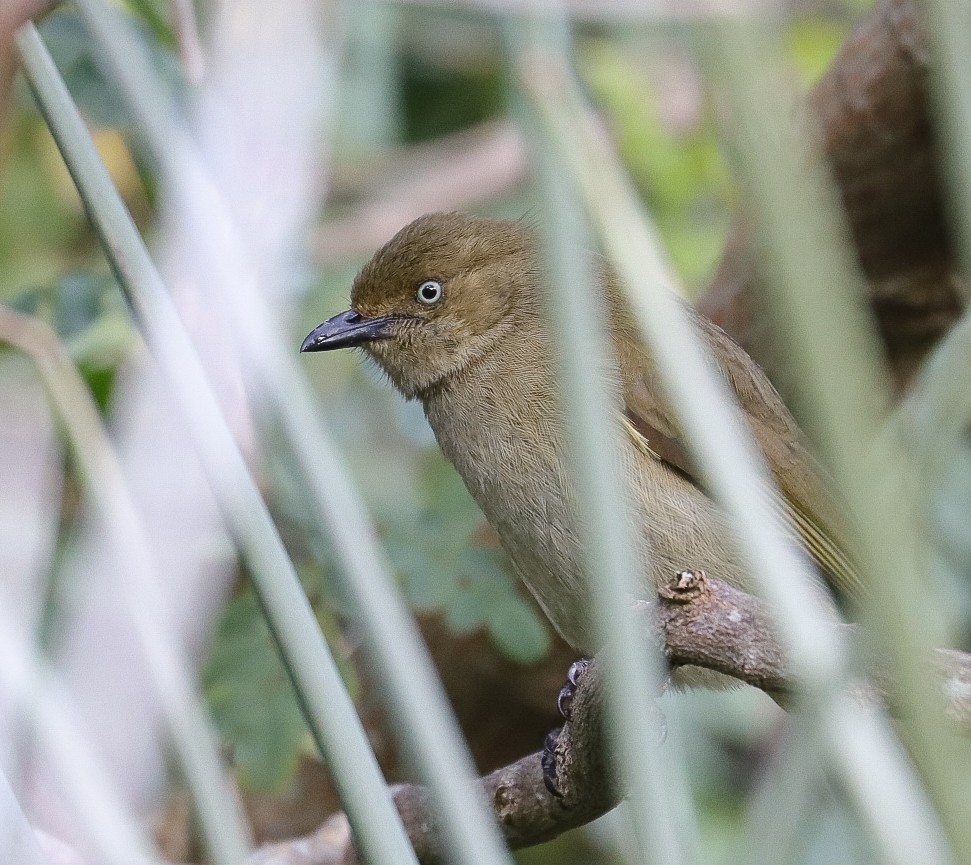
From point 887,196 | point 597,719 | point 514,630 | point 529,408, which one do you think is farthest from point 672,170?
point 597,719

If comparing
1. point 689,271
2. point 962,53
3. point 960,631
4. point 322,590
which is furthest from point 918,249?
point 962,53

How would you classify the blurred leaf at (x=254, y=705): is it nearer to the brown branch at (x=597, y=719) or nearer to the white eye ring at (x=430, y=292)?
the brown branch at (x=597, y=719)

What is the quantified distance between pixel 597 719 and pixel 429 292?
68.8 inches

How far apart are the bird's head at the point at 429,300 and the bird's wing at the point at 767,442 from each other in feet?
1.46

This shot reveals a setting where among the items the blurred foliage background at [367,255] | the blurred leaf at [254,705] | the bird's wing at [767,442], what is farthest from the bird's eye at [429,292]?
the blurred leaf at [254,705]

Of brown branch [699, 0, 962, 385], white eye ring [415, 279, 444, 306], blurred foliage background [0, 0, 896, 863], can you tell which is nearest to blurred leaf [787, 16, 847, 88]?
blurred foliage background [0, 0, 896, 863]

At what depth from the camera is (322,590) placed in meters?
3.62

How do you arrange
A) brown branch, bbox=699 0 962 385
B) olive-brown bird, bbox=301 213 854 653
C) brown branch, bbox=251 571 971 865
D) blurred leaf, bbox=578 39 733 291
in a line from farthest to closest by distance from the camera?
blurred leaf, bbox=578 39 733 291 → brown branch, bbox=699 0 962 385 → olive-brown bird, bbox=301 213 854 653 → brown branch, bbox=251 571 971 865

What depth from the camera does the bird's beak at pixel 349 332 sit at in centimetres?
391

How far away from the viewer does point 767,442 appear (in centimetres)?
374

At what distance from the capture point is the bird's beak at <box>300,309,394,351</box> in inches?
154

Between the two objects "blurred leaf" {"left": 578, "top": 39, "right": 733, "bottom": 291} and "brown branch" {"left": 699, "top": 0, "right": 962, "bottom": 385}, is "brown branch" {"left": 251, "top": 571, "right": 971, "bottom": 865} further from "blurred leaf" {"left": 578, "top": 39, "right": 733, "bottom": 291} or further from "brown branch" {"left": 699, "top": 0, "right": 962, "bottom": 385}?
"blurred leaf" {"left": 578, "top": 39, "right": 733, "bottom": 291}

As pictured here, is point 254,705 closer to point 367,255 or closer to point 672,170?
point 672,170

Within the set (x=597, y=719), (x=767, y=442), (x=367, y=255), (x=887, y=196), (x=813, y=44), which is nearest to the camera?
(x=597, y=719)
